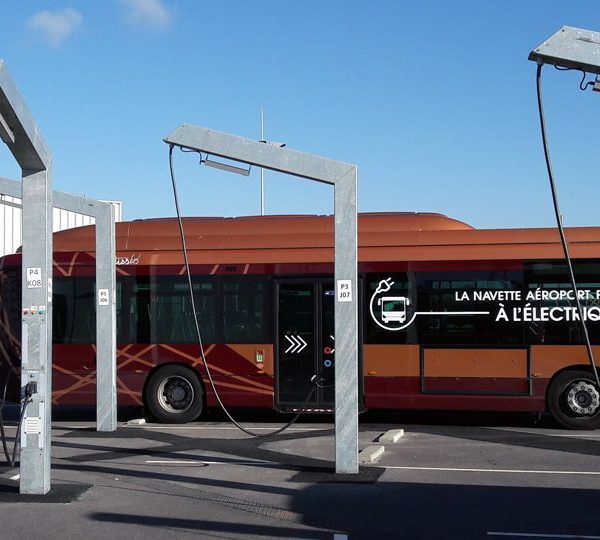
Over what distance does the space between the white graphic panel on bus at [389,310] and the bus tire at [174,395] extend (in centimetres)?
348

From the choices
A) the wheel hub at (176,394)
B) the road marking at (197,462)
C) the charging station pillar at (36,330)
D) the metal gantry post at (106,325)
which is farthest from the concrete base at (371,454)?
the wheel hub at (176,394)

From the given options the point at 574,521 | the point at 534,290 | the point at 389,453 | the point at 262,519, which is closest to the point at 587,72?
the point at 574,521

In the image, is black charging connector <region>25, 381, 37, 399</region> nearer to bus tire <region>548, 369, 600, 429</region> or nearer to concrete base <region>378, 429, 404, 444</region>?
concrete base <region>378, 429, 404, 444</region>

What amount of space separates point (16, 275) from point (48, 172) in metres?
7.95

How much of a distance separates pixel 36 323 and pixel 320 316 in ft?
24.2

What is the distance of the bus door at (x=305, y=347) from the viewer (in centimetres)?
1723

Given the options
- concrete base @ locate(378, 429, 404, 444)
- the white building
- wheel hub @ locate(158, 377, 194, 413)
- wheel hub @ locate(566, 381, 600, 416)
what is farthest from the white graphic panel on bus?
the white building

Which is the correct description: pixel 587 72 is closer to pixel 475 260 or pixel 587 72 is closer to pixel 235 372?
pixel 475 260

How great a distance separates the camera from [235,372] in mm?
17562

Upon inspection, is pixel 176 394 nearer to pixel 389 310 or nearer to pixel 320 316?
pixel 320 316

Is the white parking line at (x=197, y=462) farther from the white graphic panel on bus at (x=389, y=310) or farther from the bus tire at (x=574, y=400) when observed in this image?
the bus tire at (x=574, y=400)

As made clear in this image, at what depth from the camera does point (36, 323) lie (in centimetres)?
1072

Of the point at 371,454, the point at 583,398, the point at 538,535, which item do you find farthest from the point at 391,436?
the point at 538,535

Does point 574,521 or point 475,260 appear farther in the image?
point 475,260
